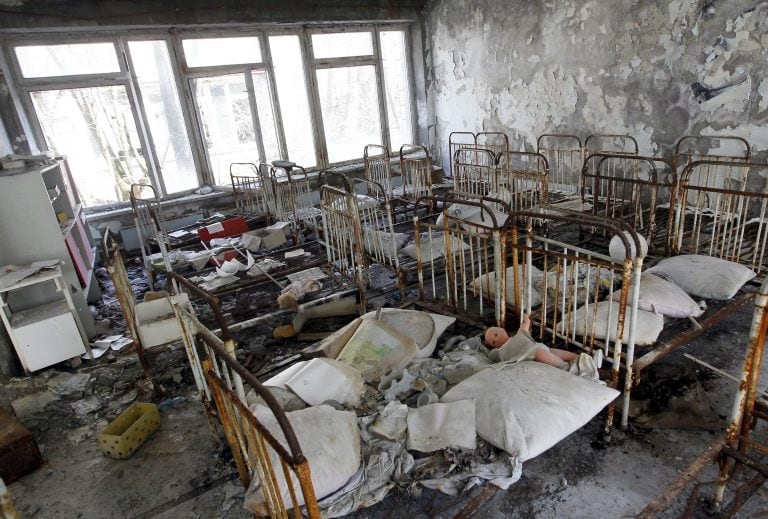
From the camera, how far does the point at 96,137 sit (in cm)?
686

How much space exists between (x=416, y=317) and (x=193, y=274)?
308 cm

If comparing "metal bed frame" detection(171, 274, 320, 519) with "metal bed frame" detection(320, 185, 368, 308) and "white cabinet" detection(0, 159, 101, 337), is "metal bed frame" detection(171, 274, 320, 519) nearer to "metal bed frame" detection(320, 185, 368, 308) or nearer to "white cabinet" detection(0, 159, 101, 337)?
"metal bed frame" detection(320, 185, 368, 308)

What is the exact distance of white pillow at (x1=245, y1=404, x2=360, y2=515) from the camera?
1823 millimetres

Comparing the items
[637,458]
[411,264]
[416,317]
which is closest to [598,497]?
[637,458]

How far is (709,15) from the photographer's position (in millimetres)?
4883

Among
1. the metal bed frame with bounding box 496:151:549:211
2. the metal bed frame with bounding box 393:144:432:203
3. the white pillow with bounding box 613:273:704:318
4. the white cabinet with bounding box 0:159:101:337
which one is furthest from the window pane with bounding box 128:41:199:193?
the white pillow with bounding box 613:273:704:318

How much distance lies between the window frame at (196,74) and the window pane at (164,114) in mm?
70

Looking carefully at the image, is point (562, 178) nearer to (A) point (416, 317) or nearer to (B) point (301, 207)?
(B) point (301, 207)

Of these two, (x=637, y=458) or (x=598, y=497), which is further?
(x=637, y=458)

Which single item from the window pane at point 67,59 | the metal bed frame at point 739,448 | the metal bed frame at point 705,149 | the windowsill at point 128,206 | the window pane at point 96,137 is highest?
the window pane at point 67,59

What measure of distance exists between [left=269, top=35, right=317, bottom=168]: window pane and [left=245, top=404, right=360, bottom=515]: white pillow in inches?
280

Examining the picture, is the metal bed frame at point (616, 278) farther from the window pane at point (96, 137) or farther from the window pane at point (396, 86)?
the window pane at point (396, 86)

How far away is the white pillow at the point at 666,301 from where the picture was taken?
2.82 meters

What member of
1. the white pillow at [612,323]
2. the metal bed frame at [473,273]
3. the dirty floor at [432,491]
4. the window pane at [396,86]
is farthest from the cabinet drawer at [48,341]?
the window pane at [396,86]
